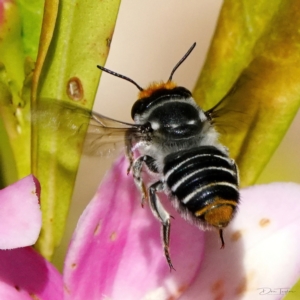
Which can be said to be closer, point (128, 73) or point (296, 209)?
point (296, 209)

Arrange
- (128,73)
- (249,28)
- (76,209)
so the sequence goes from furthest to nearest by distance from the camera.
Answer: (128,73) → (76,209) → (249,28)

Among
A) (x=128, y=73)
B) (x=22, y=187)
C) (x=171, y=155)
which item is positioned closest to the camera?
(x=22, y=187)

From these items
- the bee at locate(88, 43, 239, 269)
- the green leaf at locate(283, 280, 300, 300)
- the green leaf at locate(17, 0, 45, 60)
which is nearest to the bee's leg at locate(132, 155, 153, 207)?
the bee at locate(88, 43, 239, 269)

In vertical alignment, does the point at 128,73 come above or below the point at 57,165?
below

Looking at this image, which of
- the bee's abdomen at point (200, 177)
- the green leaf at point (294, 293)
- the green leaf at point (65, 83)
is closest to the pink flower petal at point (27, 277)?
the green leaf at point (65, 83)

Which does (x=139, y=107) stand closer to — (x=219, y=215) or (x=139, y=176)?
(x=139, y=176)

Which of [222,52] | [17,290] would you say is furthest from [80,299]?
[222,52]

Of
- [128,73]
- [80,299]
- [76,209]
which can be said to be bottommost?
[76,209]

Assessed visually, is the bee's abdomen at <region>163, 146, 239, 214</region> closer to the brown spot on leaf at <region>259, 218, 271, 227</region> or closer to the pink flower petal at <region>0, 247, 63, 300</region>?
the brown spot on leaf at <region>259, 218, 271, 227</region>

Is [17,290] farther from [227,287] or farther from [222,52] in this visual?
[222,52]
